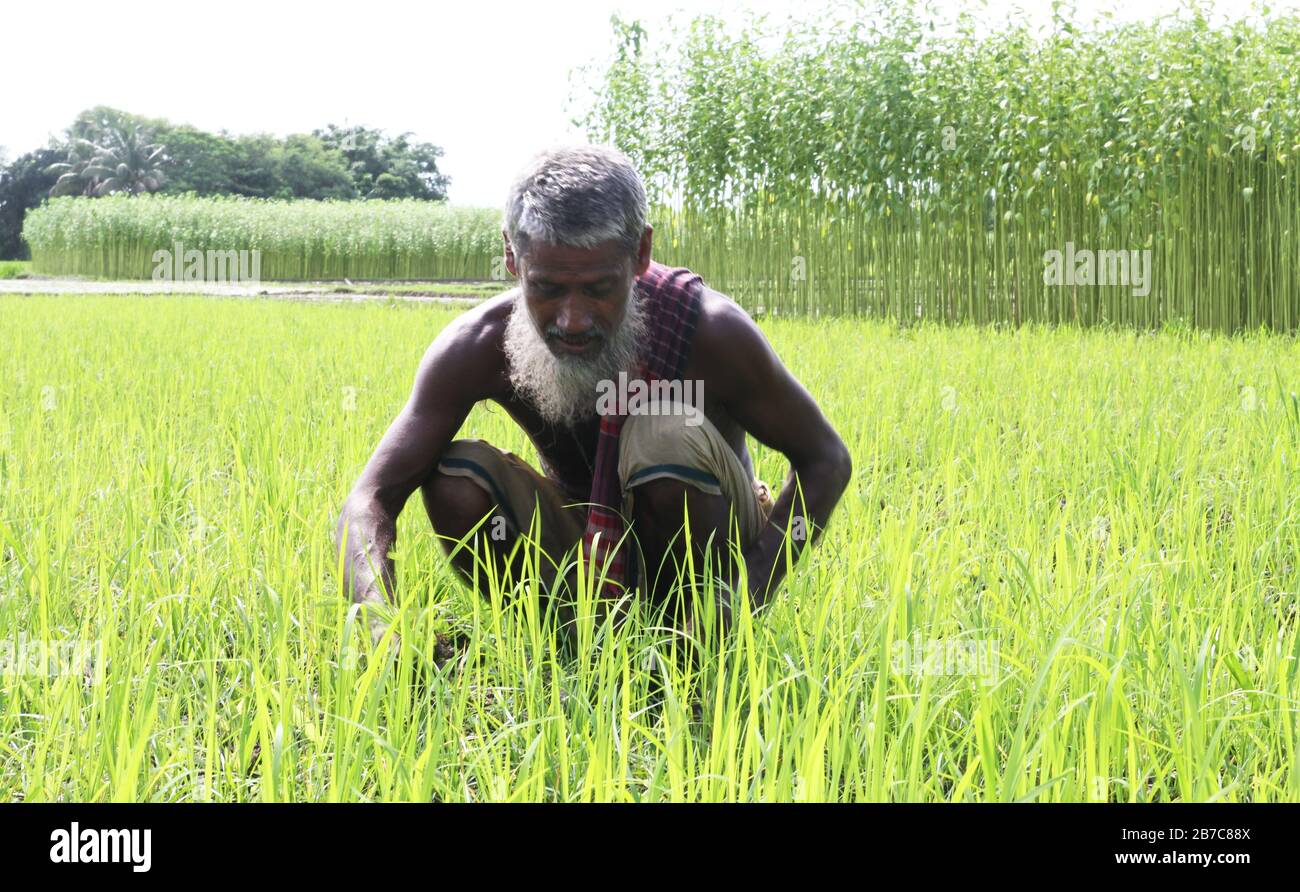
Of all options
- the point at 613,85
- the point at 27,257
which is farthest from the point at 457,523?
the point at 27,257

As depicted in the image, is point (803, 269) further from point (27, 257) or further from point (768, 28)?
point (27, 257)

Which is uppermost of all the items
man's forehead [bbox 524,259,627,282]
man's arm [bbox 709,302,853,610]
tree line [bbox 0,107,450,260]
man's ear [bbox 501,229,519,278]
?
tree line [bbox 0,107,450,260]

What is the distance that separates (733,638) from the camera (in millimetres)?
1864

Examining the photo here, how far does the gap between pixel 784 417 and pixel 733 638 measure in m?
0.58

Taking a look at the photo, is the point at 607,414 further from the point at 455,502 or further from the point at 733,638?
the point at 733,638

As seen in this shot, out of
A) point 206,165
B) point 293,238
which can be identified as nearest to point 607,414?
point 293,238

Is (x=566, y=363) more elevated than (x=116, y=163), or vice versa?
(x=116, y=163)

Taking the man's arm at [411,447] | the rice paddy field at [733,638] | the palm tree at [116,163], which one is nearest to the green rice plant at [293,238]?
the rice paddy field at [733,638]

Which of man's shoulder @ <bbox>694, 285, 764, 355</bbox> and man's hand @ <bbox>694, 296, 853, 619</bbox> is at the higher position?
man's shoulder @ <bbox>694, 285, 764, 355</bbox>

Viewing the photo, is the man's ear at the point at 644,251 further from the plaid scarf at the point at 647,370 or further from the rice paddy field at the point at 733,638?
the rice paddy field at the point at 733,638

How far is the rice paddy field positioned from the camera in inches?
53.9

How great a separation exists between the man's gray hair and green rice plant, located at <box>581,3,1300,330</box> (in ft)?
22.0

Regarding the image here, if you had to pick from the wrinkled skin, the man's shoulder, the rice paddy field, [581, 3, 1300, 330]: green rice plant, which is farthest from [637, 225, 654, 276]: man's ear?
[581, 3, 1300, 330]: green rice plant

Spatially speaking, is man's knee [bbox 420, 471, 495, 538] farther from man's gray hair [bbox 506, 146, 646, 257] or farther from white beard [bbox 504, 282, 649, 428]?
man's gray hair [bbox 506, 146, 646, 257]
